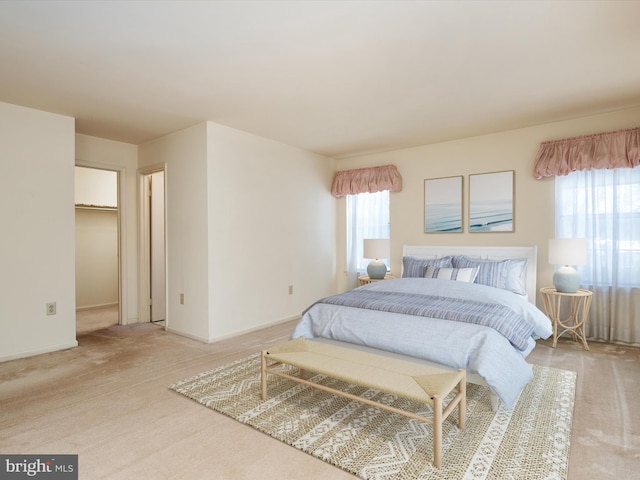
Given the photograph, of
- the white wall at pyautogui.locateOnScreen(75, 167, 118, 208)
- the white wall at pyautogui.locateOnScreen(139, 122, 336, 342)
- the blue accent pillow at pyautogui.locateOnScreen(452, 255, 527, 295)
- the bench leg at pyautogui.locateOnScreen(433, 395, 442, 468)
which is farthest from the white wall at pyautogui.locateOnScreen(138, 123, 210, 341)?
the blue accent pillow at pyautogui.locateOnScreen(452, 255, 527, 295)

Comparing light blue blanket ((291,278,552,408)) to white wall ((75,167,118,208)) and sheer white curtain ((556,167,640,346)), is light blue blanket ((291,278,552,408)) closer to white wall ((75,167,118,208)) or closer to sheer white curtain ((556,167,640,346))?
sheer white curtain ((556,167,640,346))

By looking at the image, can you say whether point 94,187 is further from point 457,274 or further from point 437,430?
point 437,430

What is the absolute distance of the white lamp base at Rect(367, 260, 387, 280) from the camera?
4918mm

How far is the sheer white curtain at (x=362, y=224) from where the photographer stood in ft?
17.5

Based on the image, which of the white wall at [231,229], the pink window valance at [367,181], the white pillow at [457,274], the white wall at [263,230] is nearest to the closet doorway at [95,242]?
the white wall at [231,229]

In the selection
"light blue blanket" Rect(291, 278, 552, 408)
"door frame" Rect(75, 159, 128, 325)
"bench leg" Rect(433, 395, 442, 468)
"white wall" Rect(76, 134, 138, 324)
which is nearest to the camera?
"bench leg" Rect(433, 395, 442, 468)

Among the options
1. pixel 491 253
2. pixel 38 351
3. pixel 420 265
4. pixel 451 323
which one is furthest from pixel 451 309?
pixel 38 351

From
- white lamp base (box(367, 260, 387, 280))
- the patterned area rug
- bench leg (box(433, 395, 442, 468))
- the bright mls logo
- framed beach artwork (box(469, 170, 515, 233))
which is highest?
framed beach artwork (box(469, 170, 515, 233))

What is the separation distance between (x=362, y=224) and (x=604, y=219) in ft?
9.62

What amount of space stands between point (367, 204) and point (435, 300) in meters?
A: 2.74

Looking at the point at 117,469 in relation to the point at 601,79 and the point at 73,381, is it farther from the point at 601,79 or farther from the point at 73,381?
the point at 601,79

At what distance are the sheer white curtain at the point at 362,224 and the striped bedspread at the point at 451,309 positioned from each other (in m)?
2.22

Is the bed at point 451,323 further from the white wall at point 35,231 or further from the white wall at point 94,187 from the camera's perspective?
the white wall at point 94,187

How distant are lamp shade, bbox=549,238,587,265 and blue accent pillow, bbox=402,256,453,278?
1.04 metres
